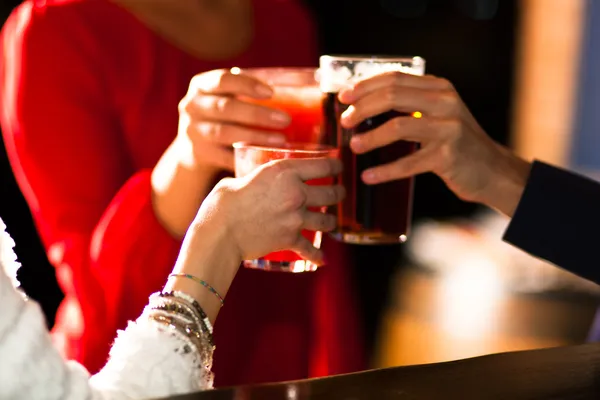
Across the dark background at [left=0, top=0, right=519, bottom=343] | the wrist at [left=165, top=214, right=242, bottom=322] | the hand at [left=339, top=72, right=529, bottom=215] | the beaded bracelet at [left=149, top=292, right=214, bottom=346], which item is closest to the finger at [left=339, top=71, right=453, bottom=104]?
the hand at [left=339, top=72, right=529, bottom=215]

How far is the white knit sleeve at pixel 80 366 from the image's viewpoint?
0.54 meters

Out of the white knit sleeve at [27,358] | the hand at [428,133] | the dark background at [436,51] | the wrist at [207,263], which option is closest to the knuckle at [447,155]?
the hand at [428,133]

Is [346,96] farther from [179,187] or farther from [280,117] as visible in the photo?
[179,187]

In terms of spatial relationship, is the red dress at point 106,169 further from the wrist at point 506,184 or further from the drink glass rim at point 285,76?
Result: the wrist at point 506,184

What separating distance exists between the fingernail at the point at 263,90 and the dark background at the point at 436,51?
74.5 inches

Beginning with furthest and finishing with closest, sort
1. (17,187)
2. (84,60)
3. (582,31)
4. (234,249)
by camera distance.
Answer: (582,31)
(17,187)
(84,60)
(234,249)

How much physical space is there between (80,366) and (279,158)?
45 centimetres

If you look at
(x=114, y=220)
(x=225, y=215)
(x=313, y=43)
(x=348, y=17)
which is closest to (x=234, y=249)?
(x=225, y=215)

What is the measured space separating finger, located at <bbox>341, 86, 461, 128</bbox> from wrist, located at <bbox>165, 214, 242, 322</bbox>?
310 millimetres

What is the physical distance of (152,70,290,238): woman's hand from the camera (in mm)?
1041

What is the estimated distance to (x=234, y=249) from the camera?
2.70 feet

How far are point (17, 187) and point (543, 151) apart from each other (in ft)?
6.69

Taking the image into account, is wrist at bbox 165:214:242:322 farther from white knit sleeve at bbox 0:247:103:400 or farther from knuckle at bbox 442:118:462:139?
knuckle at bbox 442:118:462:139

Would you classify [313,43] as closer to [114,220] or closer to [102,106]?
[102,106]
